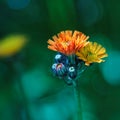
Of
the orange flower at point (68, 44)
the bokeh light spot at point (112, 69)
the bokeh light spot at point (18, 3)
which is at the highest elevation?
Answer: the bokeh light spot at point (18, 3)

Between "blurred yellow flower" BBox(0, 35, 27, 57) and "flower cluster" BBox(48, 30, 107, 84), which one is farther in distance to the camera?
"blurred yellow flower" BBox(0, 35, 27, 57)

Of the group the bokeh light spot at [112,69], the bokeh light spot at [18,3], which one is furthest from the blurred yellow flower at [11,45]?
the bokeh light spot at [18,3]

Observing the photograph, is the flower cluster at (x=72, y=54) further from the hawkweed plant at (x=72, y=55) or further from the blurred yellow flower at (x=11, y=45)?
the blurred yellow flower at (x=11, y=45)

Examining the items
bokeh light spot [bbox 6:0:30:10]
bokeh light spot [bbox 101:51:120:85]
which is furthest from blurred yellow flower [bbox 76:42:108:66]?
bokeh light spot [bbox 6:0:30:10]

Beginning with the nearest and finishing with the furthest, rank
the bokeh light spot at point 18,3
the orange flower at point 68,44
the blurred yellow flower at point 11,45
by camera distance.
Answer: the orange flower at point 68,44 < the blurred yellow flower at point 11,45 < the bokeh light spot at point 18,3

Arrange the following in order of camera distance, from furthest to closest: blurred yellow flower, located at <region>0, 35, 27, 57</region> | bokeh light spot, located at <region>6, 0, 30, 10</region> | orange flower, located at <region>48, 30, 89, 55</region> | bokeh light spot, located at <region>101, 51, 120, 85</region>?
1. bokeh light spot, located at <region>6, 0, 30, 10</region>
2. bokeh light spot, located at <region>101, 51, 120, 85</region>
3. blurred yellow flower, located at <region>0, 35, 27, 57</region>
4. orange flower, located at <region>48, 30, 89, 55</region>

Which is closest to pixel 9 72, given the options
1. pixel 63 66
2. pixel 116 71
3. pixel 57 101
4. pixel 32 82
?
pixel 32 82

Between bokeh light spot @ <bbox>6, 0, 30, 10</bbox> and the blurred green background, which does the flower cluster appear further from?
bokeh light spot @ <bbox>6, 0, 30, 10</bbox>
